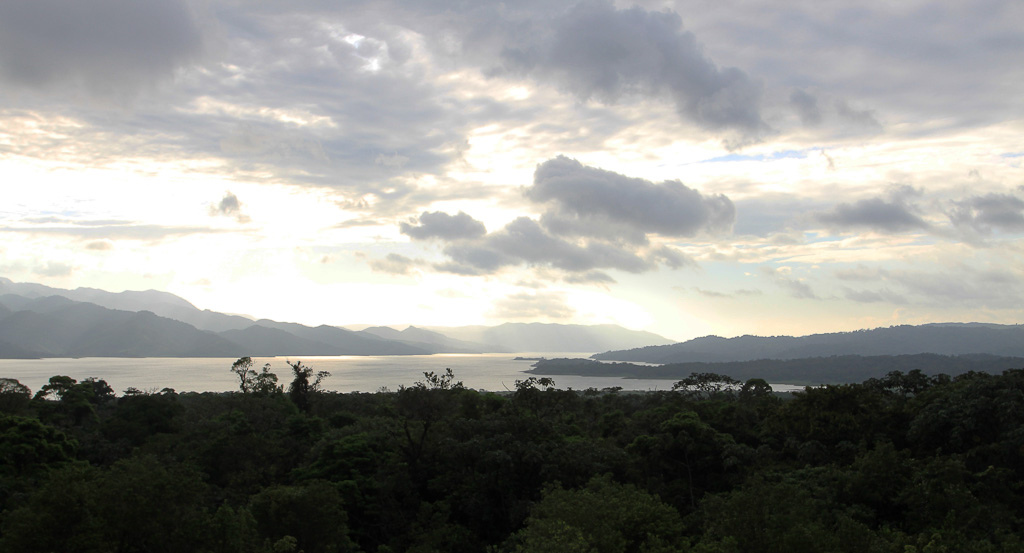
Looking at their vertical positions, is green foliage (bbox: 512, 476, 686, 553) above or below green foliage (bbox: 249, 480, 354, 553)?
above

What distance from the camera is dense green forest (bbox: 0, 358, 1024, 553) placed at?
1753 cm

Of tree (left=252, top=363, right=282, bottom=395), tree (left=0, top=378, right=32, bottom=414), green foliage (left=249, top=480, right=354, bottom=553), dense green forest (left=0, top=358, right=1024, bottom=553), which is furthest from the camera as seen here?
tree (left=252, top=363, right=282, bottom=395)

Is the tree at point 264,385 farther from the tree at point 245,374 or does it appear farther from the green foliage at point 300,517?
the green foliage at point 300,517

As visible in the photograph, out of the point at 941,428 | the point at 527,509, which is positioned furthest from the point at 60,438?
the point at 941,428

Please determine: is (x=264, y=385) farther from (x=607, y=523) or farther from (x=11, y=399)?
(x=607, y=523)

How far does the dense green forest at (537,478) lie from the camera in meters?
17.5

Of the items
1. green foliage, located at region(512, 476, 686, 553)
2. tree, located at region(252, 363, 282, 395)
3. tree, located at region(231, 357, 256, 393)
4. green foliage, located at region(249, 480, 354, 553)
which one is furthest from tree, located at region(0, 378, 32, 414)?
green foliage, located at region(512, 476, 686, 553)

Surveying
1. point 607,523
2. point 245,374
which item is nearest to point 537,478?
point 607,523

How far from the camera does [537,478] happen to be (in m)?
31.5

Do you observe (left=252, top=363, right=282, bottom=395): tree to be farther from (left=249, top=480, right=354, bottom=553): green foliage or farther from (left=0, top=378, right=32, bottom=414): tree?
(left=249, top=480, right=354, bottom=553): green foliage

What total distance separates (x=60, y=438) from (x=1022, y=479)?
47.0 m

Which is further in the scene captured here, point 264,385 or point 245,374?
point 245,374

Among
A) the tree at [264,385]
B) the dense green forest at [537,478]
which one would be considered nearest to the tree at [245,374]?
the tree at [264,385]

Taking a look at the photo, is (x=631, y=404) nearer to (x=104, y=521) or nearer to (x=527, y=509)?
(x=527, y=509)
